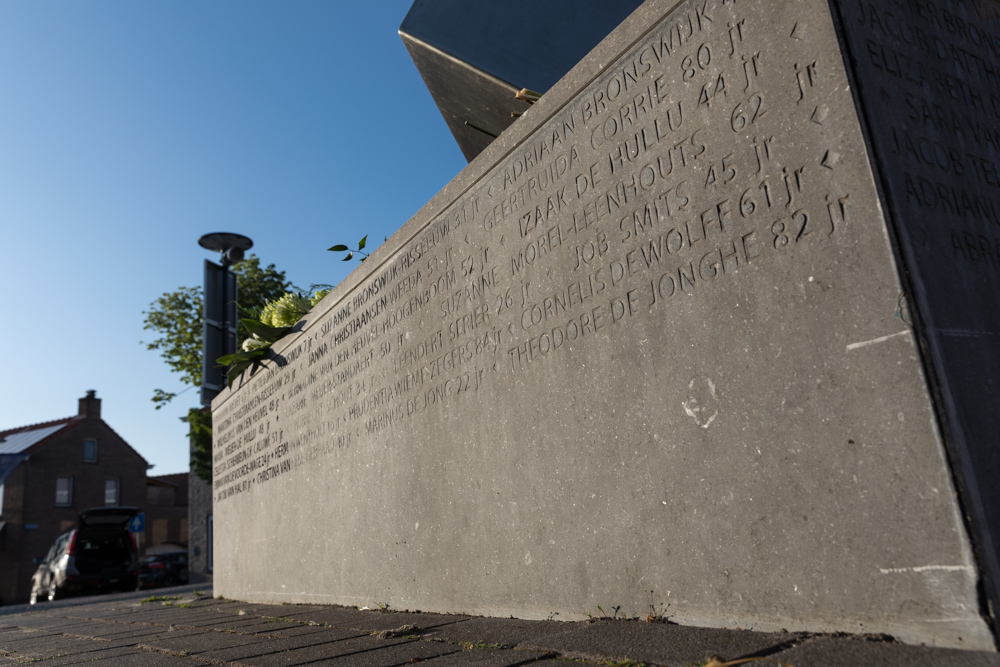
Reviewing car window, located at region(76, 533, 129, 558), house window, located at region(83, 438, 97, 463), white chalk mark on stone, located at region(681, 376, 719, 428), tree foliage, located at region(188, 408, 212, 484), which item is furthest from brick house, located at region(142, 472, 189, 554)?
white chalk mark on stone, located at region(681, 376, 719, 428)

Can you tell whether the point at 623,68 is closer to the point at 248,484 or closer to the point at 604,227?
the point at 604,227

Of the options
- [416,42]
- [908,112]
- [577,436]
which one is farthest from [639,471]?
[416,42]

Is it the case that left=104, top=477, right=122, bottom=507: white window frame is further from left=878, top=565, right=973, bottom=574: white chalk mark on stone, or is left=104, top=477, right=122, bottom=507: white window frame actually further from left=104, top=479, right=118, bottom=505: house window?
left=878, top=565, right=973, bottom=574: white chalk mark on stone

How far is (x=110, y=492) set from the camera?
3891 centimetres

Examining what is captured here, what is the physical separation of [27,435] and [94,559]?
77.1 feet

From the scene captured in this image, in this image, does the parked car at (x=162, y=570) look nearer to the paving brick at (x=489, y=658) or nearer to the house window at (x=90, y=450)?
the house window at (x=90, y=450)

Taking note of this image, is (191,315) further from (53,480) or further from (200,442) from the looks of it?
(53,480)

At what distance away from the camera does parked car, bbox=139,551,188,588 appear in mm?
24766

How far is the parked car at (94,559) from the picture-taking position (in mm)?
19234

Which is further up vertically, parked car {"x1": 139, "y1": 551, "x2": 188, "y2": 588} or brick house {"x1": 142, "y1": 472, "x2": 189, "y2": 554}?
brick house {"x1": 142, "y1": 472, "x2": 189, "y2": 554}

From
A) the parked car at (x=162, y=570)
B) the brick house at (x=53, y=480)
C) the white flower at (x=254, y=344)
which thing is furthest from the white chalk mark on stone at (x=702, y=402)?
the brick house at (x=53, y=480)

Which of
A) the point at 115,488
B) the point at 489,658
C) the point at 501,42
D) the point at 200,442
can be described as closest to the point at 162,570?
the point at 200,442

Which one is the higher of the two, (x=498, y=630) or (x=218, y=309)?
(x=218, y=309)

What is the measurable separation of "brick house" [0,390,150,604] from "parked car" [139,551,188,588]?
8821mm
